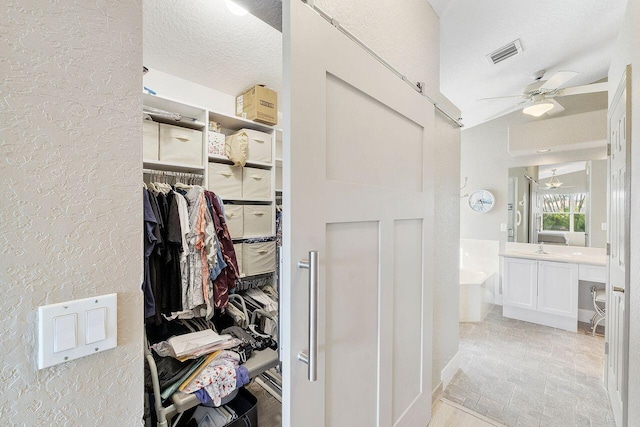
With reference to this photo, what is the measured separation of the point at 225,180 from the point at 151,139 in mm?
562

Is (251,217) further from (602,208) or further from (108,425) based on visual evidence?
(602,208)

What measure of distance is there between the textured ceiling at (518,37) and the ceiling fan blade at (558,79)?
0.24m

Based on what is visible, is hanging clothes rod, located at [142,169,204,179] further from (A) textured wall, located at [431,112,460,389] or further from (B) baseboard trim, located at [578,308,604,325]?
(B) baseboard trim, located at [578,308,604,325]

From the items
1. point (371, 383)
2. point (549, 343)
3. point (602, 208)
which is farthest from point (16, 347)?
point (602, 208)

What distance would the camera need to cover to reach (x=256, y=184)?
2.37 metres

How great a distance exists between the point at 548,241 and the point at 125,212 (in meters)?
4.58

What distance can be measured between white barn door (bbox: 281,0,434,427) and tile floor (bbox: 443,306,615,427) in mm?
807

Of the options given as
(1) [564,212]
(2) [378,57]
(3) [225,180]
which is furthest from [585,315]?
(3) [225,180]

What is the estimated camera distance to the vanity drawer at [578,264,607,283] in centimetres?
287

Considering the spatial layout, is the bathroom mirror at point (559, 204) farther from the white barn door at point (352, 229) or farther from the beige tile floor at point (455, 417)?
the white barn door at point (352, 229)

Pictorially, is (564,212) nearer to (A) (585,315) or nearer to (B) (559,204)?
(B) (559,204)

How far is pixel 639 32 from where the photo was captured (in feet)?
3.93

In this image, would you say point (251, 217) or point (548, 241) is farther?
point (548, 241)

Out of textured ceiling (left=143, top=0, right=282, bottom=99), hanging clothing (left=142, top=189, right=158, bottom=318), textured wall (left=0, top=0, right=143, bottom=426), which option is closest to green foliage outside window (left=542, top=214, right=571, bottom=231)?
textured ceiling (left=143, top=0, right=282, bottom=99)
